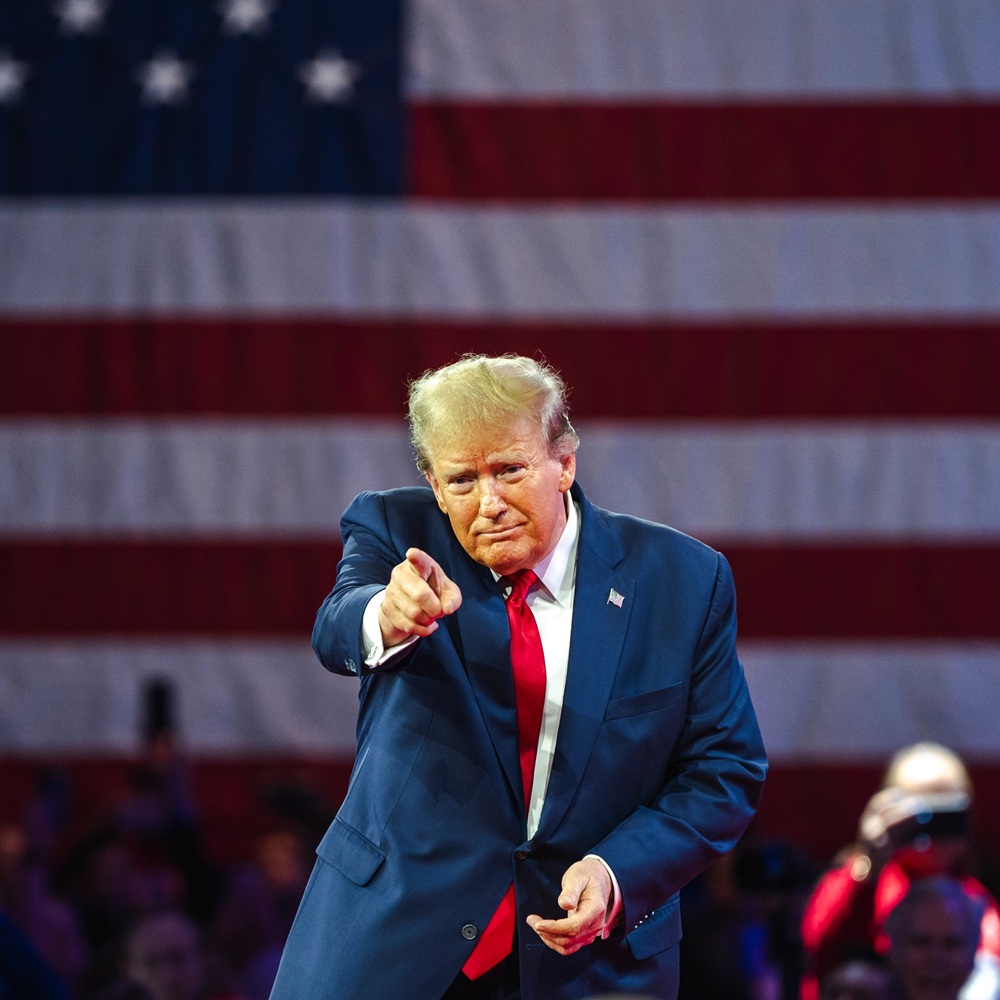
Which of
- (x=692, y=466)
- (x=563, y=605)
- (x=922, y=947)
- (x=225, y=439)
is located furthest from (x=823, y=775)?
(x=563, y=605)

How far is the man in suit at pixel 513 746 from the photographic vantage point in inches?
56.2

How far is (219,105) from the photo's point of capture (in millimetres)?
4949

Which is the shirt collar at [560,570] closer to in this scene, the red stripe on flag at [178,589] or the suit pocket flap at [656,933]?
the suit pocket flap at [656,933]

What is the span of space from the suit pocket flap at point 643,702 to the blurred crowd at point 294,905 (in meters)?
0.99

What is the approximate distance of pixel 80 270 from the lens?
195 inches

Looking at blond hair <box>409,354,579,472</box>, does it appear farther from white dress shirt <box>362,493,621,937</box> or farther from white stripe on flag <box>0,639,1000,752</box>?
white stripe on flag <box>0,639,1000,752</box>

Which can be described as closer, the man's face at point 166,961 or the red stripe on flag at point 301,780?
the man's face at point 166,961

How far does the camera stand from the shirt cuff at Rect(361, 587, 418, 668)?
1366 mm

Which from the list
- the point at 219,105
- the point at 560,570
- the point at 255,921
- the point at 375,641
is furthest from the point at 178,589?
the point at 375,641

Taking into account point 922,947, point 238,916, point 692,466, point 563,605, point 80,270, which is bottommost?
point 238,916

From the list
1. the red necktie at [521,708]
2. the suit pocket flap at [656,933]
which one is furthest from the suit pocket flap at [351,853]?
the suit pocket flap at [656,933]

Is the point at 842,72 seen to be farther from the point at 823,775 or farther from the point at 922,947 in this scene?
the point at 922,947

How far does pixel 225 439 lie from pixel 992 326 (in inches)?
102

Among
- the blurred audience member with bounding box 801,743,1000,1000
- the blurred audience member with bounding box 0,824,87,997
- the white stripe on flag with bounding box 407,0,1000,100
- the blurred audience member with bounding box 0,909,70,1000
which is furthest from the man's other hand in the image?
the white stripe on flag with bounding box 407,0,1000,100
